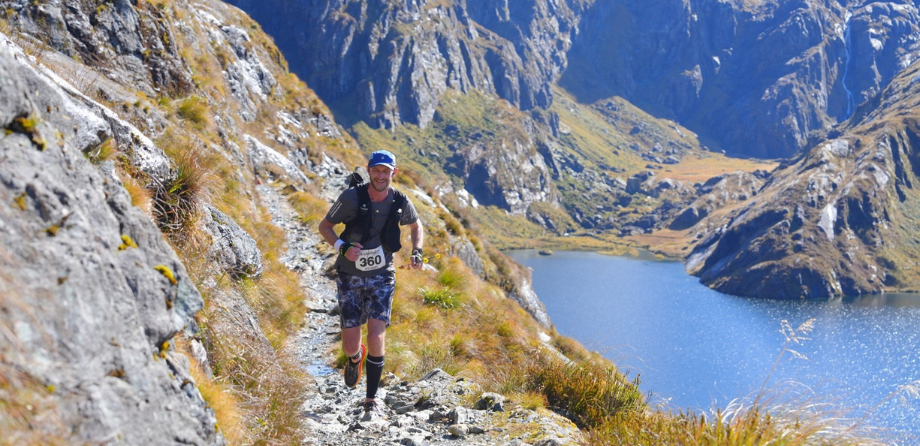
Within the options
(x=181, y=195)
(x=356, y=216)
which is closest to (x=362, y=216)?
(x=356, y=216)

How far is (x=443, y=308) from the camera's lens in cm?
1438

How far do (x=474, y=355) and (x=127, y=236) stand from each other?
8.73 meters

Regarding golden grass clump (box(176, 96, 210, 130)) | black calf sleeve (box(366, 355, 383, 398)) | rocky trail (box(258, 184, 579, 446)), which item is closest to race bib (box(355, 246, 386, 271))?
black calf sleeve (box(366, 355, 383, 398))

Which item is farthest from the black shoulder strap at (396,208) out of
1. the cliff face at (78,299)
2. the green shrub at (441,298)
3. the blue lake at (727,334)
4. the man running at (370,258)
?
the blue lake at (727,334)

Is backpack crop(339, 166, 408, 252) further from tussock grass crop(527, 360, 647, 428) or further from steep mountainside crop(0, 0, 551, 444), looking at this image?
tussock grass crop(527, 360, 647, 428)

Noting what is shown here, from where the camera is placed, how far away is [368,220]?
23.3 feet

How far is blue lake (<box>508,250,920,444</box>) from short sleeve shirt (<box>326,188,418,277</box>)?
165 ft

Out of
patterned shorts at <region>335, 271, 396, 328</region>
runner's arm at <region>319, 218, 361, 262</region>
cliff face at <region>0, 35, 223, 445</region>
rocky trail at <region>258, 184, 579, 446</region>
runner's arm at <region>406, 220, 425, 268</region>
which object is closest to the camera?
cliff face at <region>0, 35, 223, 445</region>

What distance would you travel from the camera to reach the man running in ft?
23.1

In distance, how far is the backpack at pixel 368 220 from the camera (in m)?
7.08

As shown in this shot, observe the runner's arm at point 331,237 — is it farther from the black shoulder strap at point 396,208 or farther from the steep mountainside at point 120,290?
the steep mountainside at point 120,290

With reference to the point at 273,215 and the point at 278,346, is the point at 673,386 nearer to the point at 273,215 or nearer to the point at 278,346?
the point at 273,215

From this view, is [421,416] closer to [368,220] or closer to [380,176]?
[368,220]

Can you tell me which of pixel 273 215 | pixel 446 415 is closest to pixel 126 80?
pixel 273 215
